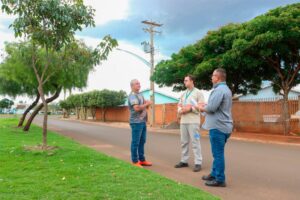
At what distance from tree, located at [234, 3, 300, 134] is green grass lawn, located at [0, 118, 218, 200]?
358 inches

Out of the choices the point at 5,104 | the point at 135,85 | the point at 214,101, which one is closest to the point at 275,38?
the point at 135,85

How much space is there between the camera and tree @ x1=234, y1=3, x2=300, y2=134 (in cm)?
1347

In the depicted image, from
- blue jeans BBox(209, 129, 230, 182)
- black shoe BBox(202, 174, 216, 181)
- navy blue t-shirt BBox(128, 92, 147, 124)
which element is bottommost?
black shoe BBox(202, 174, 216, 181)

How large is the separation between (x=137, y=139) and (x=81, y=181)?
210cm

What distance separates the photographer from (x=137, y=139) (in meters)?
7.11

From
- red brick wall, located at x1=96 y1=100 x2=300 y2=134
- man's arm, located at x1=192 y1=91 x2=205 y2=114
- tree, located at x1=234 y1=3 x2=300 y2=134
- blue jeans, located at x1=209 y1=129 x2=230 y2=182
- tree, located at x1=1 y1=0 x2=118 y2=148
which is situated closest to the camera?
blue jeans, located at x1=209 y1=129 x2=230 y2=182

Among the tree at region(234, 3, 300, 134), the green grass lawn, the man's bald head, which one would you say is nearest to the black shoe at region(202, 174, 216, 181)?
Answer: the green grass lawn

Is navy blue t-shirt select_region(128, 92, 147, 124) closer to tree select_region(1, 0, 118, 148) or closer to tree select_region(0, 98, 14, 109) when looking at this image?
tree select_region(1, 0, 118, 148)

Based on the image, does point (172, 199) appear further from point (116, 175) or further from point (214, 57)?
point (214, 57)

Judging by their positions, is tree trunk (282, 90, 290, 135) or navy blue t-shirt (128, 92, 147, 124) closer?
navy blue t-shirt (128, 92, 147, 124)

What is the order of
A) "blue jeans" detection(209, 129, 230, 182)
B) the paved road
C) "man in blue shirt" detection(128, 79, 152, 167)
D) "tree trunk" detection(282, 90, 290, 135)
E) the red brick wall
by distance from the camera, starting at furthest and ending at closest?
the red brick wall
"tree trunk" detection(282, 90, 290, 135)
"man in blue shirt" detection(128, 79, 152, 167)
"blue jeans" detection(209, 129, 230, 182)
the paved road

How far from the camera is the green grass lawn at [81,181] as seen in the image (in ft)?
14.8

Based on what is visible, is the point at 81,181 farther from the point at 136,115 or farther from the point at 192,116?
the point at 192,116

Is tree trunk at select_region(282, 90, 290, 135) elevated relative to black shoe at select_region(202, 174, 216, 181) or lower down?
elevated
